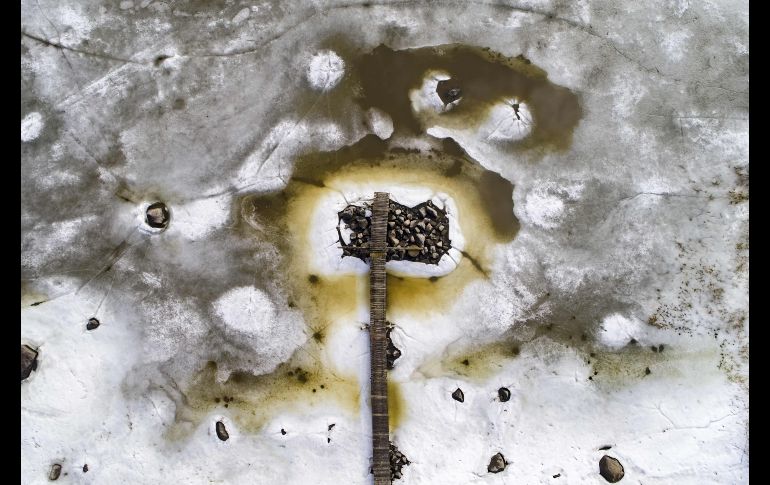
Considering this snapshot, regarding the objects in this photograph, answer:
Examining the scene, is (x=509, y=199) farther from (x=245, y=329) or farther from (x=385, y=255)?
(x=245, y=329)

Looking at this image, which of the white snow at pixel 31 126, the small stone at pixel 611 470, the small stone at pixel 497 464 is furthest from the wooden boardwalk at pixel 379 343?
the white snow at pixel 31 126

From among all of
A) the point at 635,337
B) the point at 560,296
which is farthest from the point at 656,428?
the point at 560,296

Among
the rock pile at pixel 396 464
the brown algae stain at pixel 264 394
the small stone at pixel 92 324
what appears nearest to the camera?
the rock pile at pixel 396 464

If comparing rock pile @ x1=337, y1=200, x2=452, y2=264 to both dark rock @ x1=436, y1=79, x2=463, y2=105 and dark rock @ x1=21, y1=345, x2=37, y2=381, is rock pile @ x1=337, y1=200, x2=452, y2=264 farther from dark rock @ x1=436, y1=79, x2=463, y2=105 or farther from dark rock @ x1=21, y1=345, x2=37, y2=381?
dark rock @ x1=21, y1=345, x2=37, y2=381

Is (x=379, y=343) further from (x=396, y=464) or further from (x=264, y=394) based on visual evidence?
(x=264, y=394)

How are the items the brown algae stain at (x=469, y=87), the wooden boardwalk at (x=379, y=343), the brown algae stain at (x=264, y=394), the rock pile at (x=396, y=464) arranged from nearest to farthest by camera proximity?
the wooden boardwalk at (x=379, y=343), the rock pile at (x=396, y=464), the brown algae stain at (x=264, y=394), the brown algae stain at (x=469, y=87)

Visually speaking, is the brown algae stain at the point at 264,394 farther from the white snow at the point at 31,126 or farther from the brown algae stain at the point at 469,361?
the white snow at the point at 31,126

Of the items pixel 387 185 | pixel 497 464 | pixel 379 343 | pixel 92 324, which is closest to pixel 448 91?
pixel 387 185

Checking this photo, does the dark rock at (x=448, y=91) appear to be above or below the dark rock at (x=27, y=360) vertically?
above
